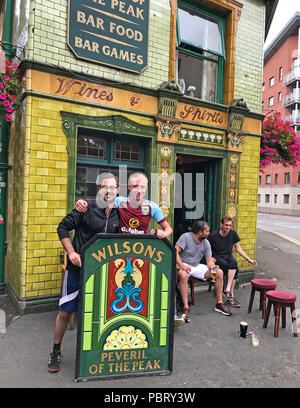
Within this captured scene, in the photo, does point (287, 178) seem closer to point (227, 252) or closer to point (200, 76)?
point (200, 76)

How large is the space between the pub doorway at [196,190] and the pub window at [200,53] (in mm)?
1488

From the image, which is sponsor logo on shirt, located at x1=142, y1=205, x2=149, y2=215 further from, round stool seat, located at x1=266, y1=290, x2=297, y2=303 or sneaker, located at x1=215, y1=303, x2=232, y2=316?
sneaker, located at x1=215, y1=303, x2=232, y2=316

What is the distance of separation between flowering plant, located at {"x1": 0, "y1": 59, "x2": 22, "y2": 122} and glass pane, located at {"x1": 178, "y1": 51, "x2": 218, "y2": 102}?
340cm

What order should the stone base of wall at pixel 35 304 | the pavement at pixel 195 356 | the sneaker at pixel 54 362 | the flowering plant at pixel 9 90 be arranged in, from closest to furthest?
1. the pavement at pixel 195 356
2. the sneaker at pixel 54 362
3. the flowering plant at pixel 9 90
4. the stone base of wall at pixel 35 304

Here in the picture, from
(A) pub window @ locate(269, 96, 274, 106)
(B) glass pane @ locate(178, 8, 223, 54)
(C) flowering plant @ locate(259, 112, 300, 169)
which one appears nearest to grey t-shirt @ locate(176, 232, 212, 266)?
(C) flowering plant @ locate(259, 112, 300, 169)

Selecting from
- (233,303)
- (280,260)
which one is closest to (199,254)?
(233,303)

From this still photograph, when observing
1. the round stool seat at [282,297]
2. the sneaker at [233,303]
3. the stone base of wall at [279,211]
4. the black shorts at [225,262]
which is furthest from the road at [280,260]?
the stone base of wall at [279,211]

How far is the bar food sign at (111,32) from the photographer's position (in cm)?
496

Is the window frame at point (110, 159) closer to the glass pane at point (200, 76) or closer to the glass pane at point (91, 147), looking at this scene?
the glass pane at point (91, 147)

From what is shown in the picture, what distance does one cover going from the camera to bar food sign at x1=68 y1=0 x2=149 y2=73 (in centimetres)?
496

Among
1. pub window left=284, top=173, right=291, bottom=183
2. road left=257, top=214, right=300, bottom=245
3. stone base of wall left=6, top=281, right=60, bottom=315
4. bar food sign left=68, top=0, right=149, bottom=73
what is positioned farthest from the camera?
pub window left=284, top=173, right=291, bottom=183

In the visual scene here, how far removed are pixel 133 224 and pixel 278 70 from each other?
42148 mm

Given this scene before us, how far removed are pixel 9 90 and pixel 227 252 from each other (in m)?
4.55
